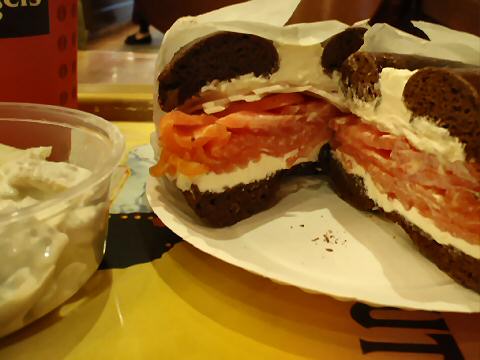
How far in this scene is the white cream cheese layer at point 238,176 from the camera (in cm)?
101

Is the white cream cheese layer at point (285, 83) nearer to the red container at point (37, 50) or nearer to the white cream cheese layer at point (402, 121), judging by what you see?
the white cream cheese layer at point (402, 121)

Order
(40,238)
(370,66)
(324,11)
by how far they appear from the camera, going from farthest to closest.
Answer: (324,11), (370,66), (40,238)

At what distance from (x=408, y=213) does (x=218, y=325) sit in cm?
47

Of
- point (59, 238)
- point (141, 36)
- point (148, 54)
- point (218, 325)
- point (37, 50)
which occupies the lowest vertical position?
point (141, 36)

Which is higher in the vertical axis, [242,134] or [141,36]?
[242,134]

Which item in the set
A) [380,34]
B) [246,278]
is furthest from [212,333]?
[380,34]

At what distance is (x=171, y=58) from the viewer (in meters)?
1.06

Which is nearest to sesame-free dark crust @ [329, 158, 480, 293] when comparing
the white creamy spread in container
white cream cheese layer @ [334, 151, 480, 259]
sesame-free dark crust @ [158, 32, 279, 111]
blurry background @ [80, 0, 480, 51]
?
white cream cheese layer @ [334, 151, 480, 259]

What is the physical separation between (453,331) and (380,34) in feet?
2.14

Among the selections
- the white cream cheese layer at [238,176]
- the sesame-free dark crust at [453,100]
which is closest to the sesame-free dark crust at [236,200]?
the white cream cheese layer at [238,176]

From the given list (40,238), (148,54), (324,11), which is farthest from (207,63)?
(148,54)

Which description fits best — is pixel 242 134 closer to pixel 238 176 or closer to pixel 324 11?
pixel 238 176

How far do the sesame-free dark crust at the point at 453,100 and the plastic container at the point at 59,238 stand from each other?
52cm

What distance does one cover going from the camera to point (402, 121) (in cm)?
99
